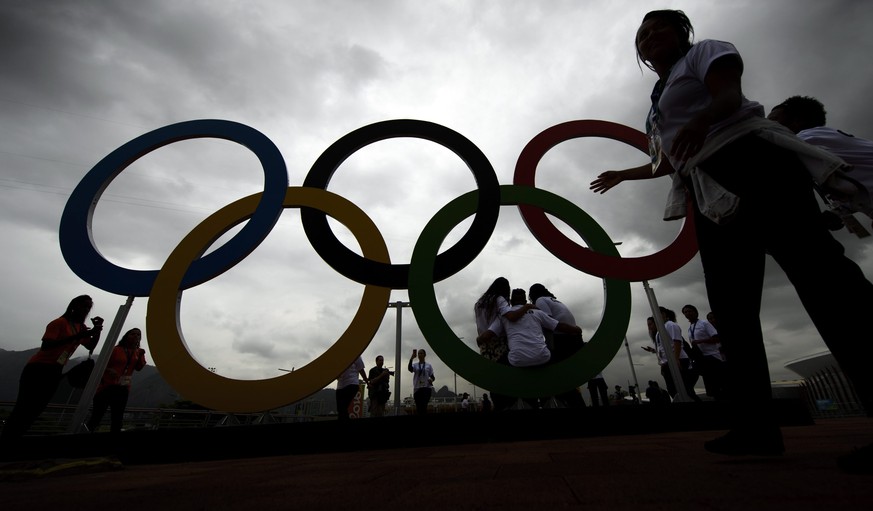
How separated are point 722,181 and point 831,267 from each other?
0.47 metres

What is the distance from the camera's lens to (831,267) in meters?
1.30

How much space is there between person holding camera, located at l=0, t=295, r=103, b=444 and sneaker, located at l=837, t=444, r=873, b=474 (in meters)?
5.17

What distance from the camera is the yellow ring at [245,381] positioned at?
3771 millimetres

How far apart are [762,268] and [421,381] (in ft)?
20.9

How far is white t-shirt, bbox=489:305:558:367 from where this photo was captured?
3936 mm

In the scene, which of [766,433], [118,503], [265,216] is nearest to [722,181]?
[766,433]

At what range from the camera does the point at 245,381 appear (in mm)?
3824

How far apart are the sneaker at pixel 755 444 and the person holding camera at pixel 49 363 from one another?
5.00 meters

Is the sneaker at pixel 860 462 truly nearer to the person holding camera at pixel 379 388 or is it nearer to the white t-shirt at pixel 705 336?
the white t-shirt at pixel 705 336

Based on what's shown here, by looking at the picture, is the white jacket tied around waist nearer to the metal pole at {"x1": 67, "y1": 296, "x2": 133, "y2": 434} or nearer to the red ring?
the red ring

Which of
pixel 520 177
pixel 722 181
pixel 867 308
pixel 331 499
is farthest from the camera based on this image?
pixel 520 177

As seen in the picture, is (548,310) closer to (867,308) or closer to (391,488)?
(867,308)

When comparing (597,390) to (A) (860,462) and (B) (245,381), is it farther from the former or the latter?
(A) (860,462)

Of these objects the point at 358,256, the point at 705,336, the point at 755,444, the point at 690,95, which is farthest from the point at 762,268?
the point at 705,336
